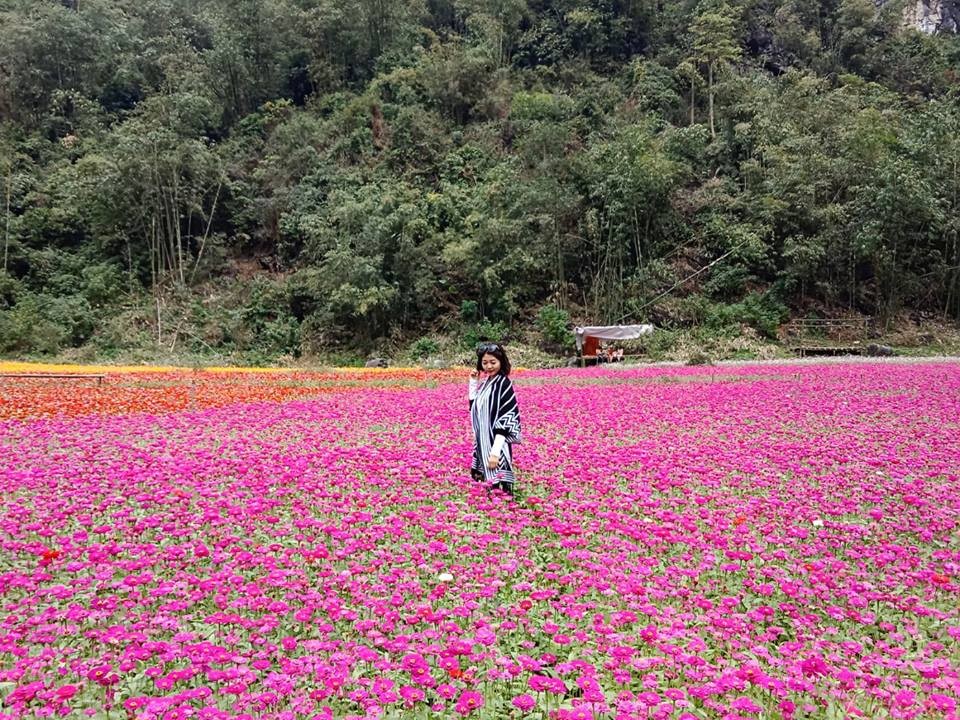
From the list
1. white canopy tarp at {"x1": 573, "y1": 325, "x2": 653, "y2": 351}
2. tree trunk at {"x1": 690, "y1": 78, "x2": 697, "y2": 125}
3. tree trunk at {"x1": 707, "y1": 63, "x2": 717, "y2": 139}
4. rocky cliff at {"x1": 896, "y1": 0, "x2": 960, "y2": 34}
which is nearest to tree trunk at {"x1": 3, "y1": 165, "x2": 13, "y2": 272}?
white canopy tarp at {"x1": 573, "y1": 325, "x2": 653, "y2": 351}

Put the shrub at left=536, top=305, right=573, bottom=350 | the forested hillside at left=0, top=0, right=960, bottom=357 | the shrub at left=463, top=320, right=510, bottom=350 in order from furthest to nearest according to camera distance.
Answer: the forested hillside at left=0, top=0, right=960, bottom=357 → the shrub at left=463, top=320, right=510, bottom=350 → the shrub at left=536, top=305, right=573, bottom=350

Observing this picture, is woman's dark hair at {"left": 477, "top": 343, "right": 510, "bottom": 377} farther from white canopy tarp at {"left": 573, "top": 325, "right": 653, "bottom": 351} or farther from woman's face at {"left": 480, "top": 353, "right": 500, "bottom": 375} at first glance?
white canopy tarp at {"left": 573, "top": 325, "right": 653, "bottom": 351}

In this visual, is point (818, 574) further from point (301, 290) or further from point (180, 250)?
point (180, 250)

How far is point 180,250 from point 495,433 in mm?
31134

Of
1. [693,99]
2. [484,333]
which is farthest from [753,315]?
[693,99]

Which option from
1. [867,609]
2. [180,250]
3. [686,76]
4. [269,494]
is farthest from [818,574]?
[686,76]

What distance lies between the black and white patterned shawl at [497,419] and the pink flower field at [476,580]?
0.32 metres

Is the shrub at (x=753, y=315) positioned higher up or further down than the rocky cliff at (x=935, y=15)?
further down

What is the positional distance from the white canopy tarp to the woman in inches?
807

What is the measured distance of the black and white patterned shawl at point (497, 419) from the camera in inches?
219

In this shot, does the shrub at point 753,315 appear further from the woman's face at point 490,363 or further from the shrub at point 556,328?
the woman's face at point 490,363

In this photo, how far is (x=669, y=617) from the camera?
130 inches

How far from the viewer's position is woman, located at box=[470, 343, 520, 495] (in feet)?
18.3

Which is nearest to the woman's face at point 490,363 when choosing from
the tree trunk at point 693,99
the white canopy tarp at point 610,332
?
the white canopy tarp at point 610,332
